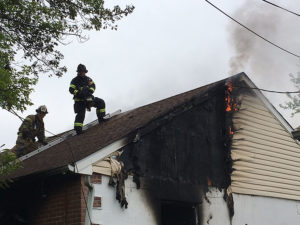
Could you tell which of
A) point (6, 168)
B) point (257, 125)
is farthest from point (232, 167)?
point (6, 168)

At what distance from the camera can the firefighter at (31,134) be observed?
457 inches

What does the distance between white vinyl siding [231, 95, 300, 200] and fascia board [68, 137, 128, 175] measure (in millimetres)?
3402

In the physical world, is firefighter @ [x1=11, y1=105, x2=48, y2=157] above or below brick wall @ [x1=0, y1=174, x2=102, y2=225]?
above

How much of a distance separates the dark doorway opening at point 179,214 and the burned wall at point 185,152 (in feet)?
0.71

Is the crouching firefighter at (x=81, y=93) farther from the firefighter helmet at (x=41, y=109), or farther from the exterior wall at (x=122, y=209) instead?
the exterior wall at (x=122, y=209)

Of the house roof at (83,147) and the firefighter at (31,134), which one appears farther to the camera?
the firefighter at (31,134)

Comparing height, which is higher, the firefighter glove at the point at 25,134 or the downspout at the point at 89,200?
the firefighter glove at the point at 25,134

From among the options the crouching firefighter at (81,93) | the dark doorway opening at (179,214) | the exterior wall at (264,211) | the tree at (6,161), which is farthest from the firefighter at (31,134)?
the exterior wall at (264,211)

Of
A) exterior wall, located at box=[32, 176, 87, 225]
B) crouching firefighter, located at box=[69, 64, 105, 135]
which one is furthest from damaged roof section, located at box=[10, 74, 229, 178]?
crouching firefighter, located at box=[69, 64, 105, 135]

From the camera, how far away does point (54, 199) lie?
26.0ft

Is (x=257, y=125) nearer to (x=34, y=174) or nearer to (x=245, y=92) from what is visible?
(x=245, y=92)

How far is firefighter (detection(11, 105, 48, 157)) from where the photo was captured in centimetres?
1162

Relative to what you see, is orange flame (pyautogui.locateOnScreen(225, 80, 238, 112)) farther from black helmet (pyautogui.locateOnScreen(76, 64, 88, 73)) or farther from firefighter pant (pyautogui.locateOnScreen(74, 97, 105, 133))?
black helmet (pyautogui.locateOnScreen(76, 64, 88, 73))

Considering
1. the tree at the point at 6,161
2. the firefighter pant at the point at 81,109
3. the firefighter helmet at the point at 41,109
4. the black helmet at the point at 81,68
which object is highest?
the black helmet at the point at 81,68
